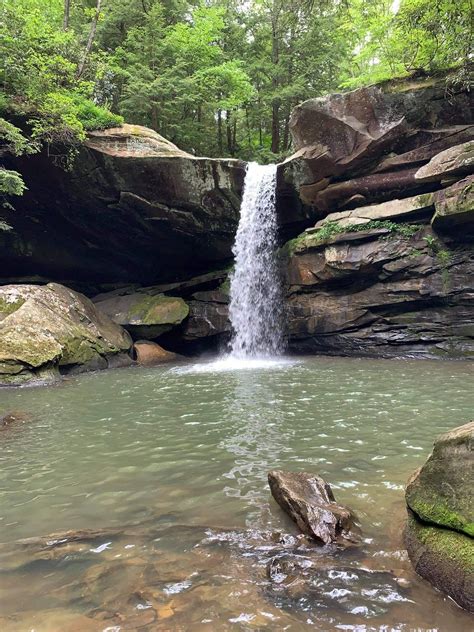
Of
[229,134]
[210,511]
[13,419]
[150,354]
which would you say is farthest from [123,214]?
[210,511]

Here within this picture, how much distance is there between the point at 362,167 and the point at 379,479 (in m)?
13.0

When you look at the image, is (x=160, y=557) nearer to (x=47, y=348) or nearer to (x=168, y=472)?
(x=168, y=472)

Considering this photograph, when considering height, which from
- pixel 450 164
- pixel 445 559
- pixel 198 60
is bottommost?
pixel 445 559

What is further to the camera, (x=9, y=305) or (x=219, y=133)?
(x=219, y=133)

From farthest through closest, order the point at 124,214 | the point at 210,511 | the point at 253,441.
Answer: the point at 124,214 → the point at 253,441 → the point at 210,511

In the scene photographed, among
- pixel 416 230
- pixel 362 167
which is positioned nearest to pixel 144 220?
pixel 362 167

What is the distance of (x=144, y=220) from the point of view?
1741cm

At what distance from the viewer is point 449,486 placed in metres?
2.78

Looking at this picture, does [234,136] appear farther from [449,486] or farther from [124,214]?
[449,486]

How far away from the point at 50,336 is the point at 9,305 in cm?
194

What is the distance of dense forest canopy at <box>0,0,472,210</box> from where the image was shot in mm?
12258

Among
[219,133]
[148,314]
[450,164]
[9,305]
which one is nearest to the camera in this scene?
[450,164]

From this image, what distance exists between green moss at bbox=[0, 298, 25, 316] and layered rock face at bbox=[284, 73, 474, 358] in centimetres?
982

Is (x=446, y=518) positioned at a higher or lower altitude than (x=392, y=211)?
lower
